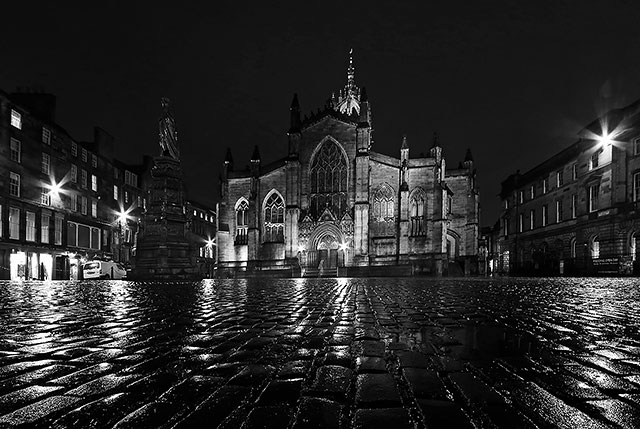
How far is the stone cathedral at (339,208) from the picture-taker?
123ft

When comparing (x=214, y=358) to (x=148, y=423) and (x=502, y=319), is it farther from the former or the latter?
(x=502, y=319)

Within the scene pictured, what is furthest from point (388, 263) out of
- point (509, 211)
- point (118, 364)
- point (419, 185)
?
point (118, 364)

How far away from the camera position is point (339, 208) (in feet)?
131

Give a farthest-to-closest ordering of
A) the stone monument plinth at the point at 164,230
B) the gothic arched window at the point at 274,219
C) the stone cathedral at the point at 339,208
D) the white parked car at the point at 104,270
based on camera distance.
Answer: the gothic arched window at the point at 274,219 → the stone cathedral at the point at 339,208 → the white parked car at the point at 104,270 → the stone monument plinth at the point at 164,230

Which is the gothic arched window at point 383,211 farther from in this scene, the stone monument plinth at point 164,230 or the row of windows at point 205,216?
the row of windows at point 205,216

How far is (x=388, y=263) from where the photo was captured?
3734 cm

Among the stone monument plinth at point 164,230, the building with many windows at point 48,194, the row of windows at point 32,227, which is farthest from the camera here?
the row of windows at point 32,227

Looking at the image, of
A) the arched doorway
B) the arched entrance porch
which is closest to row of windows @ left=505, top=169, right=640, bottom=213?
the arched entrance porch

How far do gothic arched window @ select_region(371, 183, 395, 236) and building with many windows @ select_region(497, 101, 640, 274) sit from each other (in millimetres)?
12309

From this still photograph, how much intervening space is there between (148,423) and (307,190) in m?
39.3

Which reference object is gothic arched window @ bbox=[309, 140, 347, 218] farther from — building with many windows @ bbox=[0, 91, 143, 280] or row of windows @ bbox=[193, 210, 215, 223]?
row of windows @ bbox=[193, 210, 215, 223]

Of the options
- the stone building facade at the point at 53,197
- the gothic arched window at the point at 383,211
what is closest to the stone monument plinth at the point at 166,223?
the stone building facade at the point at 53,197

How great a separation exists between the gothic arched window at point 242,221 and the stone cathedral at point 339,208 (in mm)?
103

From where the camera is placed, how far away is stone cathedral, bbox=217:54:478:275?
37.6 metres
